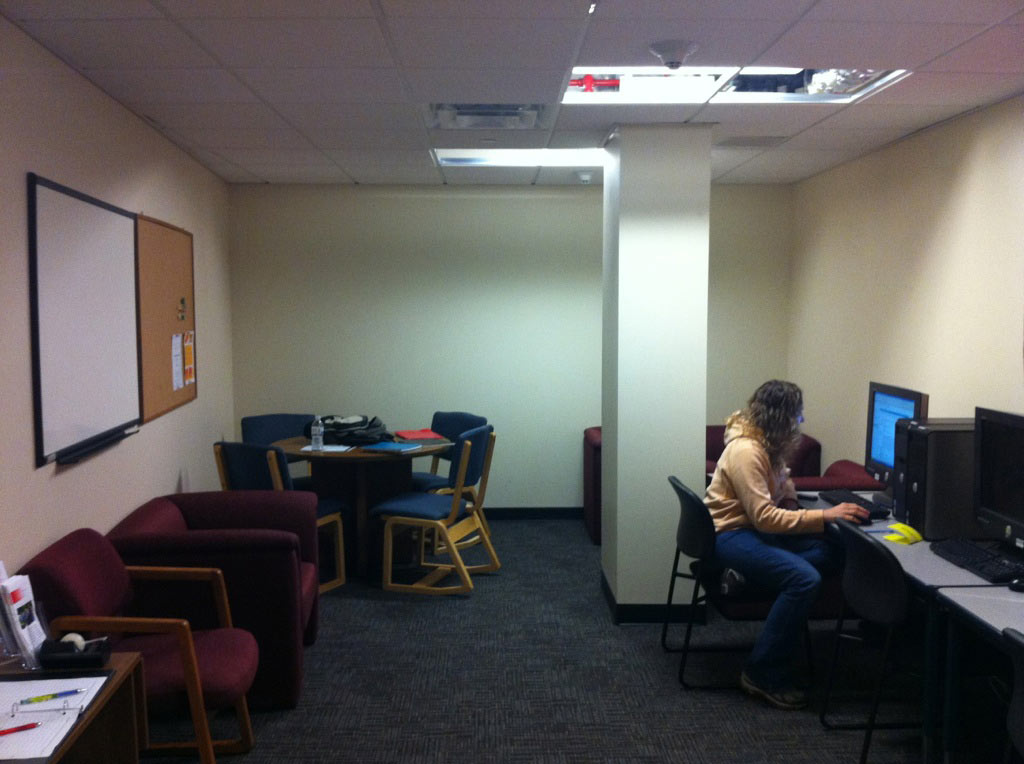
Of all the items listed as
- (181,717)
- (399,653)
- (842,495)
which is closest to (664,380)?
(842,495)

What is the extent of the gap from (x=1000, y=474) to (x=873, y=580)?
0.60m

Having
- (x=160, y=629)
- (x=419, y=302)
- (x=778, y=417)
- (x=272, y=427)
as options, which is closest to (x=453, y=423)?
(x=419, y=302)

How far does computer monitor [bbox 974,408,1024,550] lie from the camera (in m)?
2.72

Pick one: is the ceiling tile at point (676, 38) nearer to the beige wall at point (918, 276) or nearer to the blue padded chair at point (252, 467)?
the beige wall at point (918, 276)

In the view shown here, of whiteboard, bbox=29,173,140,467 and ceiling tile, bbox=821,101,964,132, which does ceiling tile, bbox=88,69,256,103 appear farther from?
ceiling tile, bbox=821,101,964,132

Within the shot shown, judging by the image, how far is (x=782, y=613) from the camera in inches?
124

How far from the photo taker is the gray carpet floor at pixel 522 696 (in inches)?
113

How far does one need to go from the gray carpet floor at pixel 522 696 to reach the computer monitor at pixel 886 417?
0.88 metres

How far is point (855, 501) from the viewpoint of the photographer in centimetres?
353

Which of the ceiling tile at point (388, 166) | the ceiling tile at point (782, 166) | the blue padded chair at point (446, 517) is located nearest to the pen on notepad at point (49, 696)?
the blue padded chair at point (446, 517)

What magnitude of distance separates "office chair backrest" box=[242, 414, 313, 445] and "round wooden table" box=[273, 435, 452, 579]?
46 cm

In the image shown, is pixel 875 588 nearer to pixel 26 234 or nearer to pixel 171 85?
pixel 26 234

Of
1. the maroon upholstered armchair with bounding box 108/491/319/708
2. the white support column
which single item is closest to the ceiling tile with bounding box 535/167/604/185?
the white support column

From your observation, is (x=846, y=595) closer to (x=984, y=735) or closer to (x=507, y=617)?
(x=984, y=735)
